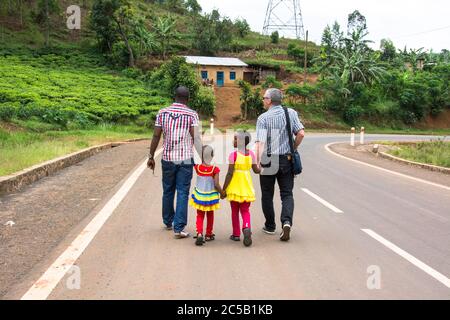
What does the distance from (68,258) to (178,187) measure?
5.89 ft

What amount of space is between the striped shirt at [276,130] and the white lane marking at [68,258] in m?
2.54

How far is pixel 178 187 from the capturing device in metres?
6.91

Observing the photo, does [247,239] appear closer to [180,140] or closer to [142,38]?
[180,140]

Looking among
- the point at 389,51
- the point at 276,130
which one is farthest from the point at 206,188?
the point at 389,51

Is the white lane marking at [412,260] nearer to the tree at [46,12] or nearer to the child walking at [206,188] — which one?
the child walking at [206,188]

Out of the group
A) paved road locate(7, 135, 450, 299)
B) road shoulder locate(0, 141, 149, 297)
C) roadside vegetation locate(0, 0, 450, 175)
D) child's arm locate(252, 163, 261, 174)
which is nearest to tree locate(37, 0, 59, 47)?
roadside vegetation locate(0, 0, 450, 175)

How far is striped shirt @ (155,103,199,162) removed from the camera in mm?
6875

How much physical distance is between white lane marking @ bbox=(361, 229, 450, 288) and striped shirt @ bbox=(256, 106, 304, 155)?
5.22 feet

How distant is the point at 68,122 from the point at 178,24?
62090mm

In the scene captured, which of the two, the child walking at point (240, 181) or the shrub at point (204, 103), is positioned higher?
the shrub at point (204, 103)

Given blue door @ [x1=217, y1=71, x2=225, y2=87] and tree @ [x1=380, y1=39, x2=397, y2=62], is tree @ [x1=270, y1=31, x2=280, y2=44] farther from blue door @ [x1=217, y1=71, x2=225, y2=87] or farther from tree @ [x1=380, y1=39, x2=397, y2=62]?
blue door @ [x1=217, y1=71, x2=225, y2=87]

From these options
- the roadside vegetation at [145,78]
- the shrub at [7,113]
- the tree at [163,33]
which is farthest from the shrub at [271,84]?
the shrub at [7,113]

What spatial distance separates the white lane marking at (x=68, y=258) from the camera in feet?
15.1
